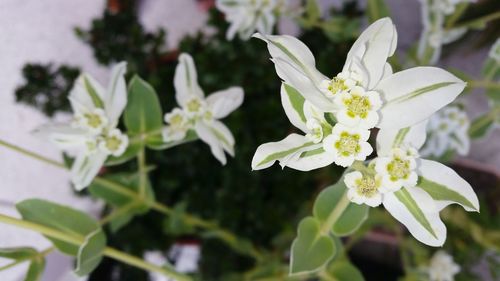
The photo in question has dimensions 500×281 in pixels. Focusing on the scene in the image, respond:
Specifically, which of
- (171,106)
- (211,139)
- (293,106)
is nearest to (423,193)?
(293,106)

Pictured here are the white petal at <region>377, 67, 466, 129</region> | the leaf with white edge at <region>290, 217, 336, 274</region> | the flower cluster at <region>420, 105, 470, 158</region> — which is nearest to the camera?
the white petal at <region>377, 67, 466, 129</region>

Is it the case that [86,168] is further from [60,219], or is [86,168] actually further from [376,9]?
[376,9]

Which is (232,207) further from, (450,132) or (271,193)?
(450,132)

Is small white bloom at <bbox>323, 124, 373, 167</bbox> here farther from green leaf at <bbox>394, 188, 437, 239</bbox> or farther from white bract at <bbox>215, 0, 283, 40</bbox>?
white bract at <bbox>215, 0, 283, 40</bbox>

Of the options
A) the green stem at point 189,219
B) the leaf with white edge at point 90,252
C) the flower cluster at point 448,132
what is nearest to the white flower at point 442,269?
the flower cluster at point 448,132

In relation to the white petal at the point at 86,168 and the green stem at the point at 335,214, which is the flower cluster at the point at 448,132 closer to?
the green stem at the point at 335,214

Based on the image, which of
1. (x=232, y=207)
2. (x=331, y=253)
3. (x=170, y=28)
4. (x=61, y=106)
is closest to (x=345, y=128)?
(x=331, y=253)

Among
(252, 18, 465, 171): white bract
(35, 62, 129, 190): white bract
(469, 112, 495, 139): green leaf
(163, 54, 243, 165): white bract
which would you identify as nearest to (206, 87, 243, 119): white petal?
(163, 54, 243, 165): white bract
